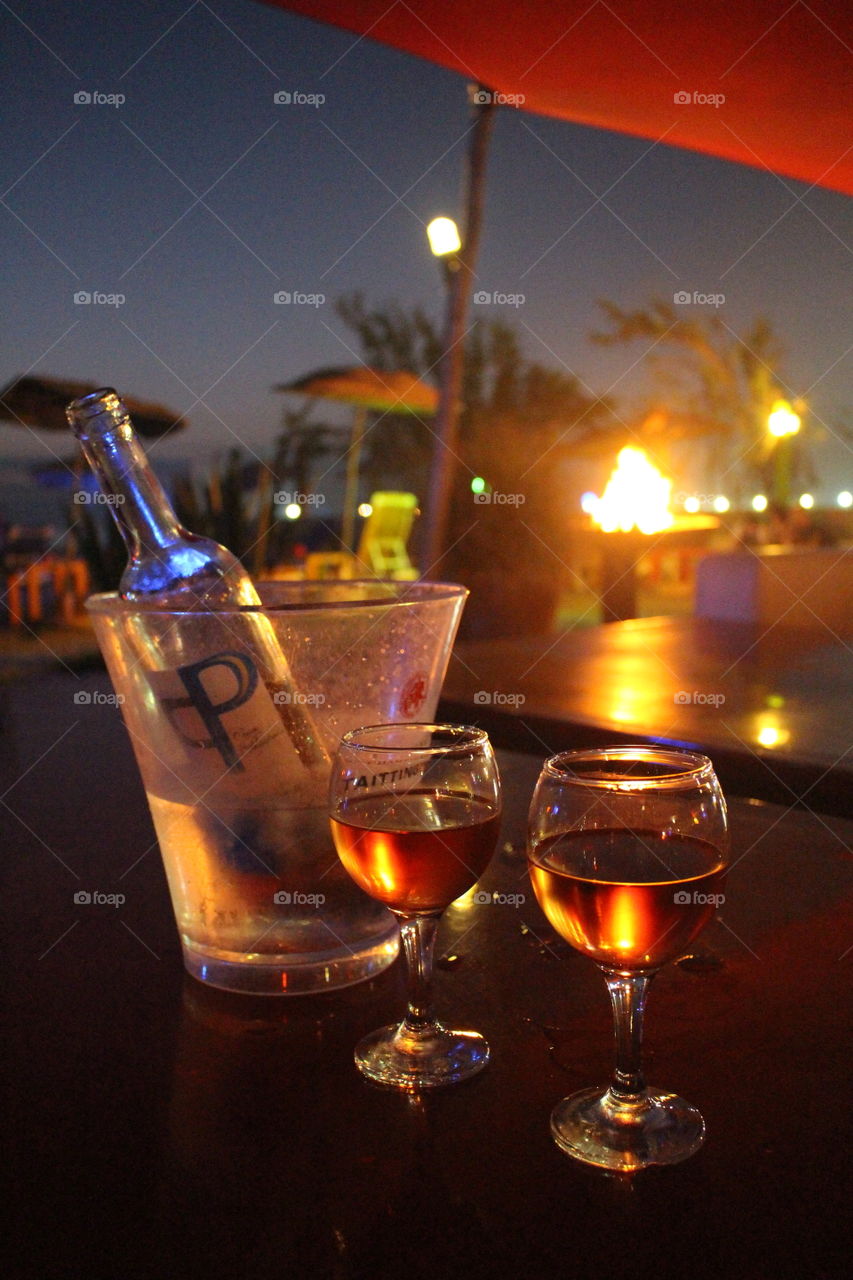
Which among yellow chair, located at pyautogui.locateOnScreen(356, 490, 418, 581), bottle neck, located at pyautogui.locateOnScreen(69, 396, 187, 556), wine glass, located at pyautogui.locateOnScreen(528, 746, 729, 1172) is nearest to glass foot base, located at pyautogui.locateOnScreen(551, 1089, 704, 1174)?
wine glass, located at pyautogui.locateOnScreen(528, 746, 729, 1172)

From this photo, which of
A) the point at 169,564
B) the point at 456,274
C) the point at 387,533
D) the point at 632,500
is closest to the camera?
the point at 169,564

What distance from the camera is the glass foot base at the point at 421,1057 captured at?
53cm

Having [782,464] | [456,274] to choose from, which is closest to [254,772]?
[456,274]

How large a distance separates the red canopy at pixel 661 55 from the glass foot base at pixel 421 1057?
6.58 feet

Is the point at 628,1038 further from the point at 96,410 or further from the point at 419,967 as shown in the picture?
the point at 96,410

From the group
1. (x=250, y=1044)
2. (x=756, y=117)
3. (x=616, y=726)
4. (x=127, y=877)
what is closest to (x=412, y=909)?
(x=250, y=1044)

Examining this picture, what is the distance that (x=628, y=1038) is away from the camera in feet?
1.62

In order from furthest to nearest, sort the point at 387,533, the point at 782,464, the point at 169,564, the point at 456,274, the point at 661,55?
the point at 782,464 → the point at 387,533 → the point at 456,274 → the point at 661,55 → the point at 169,564

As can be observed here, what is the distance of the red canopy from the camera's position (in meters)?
1.96

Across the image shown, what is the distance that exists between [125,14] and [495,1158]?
3.31m

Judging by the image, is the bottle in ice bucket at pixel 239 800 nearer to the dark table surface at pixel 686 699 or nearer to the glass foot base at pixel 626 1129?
the glass foot base at pixel 626 1129

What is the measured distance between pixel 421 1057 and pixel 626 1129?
119 mm

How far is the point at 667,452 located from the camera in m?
11.8

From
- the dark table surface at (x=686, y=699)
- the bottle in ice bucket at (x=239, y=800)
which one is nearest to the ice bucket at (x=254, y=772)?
the bottle in ice bucket at (x=239, y=800)
